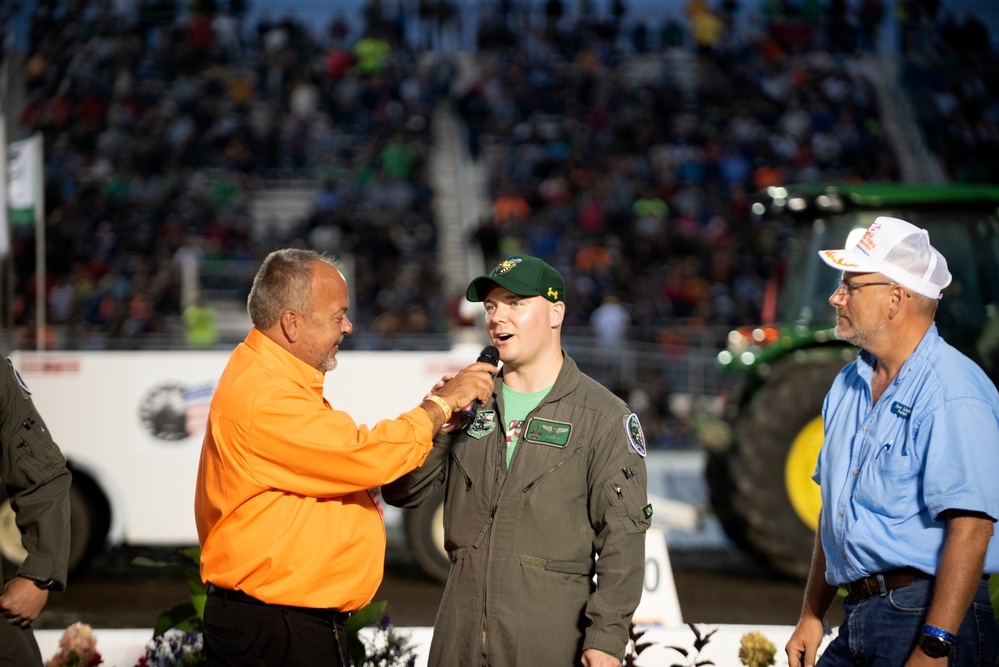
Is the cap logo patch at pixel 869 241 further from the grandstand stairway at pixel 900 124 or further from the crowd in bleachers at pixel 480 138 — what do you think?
the grandstand stairway at pixel 900 124

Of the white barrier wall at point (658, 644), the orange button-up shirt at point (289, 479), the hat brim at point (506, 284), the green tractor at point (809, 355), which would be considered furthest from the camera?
the green tractor at point (809, 355)

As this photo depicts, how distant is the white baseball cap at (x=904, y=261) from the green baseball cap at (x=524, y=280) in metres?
0.87

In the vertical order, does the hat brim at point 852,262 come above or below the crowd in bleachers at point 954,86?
below

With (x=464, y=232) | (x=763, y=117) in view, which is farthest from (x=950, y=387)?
(x=763, y=117)

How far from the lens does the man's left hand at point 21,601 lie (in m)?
3.15

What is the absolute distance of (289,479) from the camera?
3191 millimetres

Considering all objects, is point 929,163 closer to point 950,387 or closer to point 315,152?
point 315,152

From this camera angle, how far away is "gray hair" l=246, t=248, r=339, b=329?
11.0 feet

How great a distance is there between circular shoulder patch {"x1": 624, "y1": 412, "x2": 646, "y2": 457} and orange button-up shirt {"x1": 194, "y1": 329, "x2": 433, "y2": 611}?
597mm

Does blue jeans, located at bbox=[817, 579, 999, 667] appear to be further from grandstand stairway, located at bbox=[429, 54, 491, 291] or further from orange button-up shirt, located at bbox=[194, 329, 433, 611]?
grandstand stairway, located at bbox=[429, 54, 491, 291]

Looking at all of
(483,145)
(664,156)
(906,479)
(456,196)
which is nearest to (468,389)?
(906,479)

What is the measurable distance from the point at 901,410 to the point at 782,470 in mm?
4693

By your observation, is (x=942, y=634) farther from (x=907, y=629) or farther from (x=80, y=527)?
(x=80, y=527)

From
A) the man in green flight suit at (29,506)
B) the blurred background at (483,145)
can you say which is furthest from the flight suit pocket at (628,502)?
the blurred background at (483,145)
